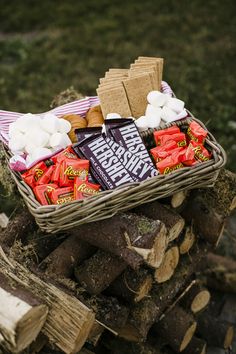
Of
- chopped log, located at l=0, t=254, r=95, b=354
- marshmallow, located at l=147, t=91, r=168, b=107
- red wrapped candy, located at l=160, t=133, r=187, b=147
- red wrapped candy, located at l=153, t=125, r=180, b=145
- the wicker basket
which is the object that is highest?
marshmallow, located at l=147, t=91, r=168, b=107

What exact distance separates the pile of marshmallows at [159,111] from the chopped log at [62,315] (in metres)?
1.01

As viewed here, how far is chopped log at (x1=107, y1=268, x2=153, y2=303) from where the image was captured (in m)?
2.75

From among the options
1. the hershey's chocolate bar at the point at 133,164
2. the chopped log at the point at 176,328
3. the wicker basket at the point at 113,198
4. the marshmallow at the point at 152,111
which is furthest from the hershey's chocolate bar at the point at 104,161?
the chopped log at the point at 176,328

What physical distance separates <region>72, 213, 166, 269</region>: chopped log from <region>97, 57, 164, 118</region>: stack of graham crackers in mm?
758

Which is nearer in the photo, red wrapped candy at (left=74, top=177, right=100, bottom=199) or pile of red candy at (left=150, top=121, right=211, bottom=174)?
red wrapped candy at (left=74, top=177, right=100, bottom=199)

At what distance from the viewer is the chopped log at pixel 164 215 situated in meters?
2.67

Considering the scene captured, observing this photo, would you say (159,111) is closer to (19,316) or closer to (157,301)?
(157,301)

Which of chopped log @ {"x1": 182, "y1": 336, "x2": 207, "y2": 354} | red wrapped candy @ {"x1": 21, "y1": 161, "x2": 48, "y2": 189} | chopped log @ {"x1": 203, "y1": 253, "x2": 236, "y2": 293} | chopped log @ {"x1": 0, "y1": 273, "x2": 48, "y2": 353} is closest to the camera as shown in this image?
chopped log @ {"x1": 0, "y1": 273, "x2": 48, "y2": 353}

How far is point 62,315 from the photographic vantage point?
2479mm

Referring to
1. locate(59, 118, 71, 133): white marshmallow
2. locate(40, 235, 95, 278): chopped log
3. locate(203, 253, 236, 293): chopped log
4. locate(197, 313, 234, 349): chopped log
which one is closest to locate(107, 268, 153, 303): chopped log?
locate(40, 235, 95, 278): chopped log

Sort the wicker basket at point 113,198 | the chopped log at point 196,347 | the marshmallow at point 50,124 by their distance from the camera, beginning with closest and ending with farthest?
the wicker basket at point 113,198 → the marshmallow at point 50,124 → the chopped log at point 196,347

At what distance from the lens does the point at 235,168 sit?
444 cm

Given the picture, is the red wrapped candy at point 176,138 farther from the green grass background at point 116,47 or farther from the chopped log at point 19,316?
the green grass background at point 116,47

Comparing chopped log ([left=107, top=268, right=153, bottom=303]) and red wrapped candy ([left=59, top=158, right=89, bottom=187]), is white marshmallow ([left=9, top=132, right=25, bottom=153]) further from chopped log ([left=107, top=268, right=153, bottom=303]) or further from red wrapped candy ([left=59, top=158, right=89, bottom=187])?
chopped log ([left=107, top=268, right=153, bottom=303])
